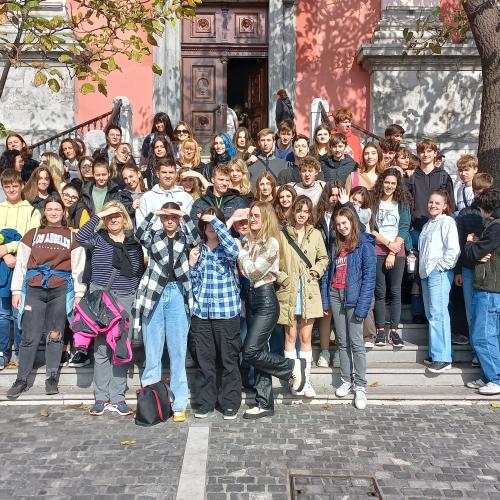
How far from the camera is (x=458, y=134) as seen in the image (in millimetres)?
12164

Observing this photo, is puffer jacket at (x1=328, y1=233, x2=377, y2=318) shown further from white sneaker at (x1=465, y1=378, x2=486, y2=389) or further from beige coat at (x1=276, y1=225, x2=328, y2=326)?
white sneaker at (x1=465, y1=378, x2=486, y2=389)

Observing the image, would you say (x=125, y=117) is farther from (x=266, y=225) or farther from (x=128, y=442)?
(x=128, y=442)

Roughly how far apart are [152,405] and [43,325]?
157cm

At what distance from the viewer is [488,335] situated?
6.24 metres

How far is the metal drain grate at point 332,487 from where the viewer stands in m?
4.30

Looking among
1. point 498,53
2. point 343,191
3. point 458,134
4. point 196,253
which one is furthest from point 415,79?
point 196,253

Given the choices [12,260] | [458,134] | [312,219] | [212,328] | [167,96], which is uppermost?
[167,96]

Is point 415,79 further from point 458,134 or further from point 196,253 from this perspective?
point 196,253

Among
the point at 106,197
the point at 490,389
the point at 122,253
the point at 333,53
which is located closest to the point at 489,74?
the point at 490,389

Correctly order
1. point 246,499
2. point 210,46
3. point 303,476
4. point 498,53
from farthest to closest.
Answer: point 210,46
point 498,53
point 303,476
point 246,499

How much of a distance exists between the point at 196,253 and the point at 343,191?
5.71 feet

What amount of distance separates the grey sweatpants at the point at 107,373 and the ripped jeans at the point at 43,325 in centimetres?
55

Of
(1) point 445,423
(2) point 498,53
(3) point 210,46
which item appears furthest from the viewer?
(3) point 210,46

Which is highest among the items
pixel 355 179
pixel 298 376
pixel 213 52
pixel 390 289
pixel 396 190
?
pixel 213 52
